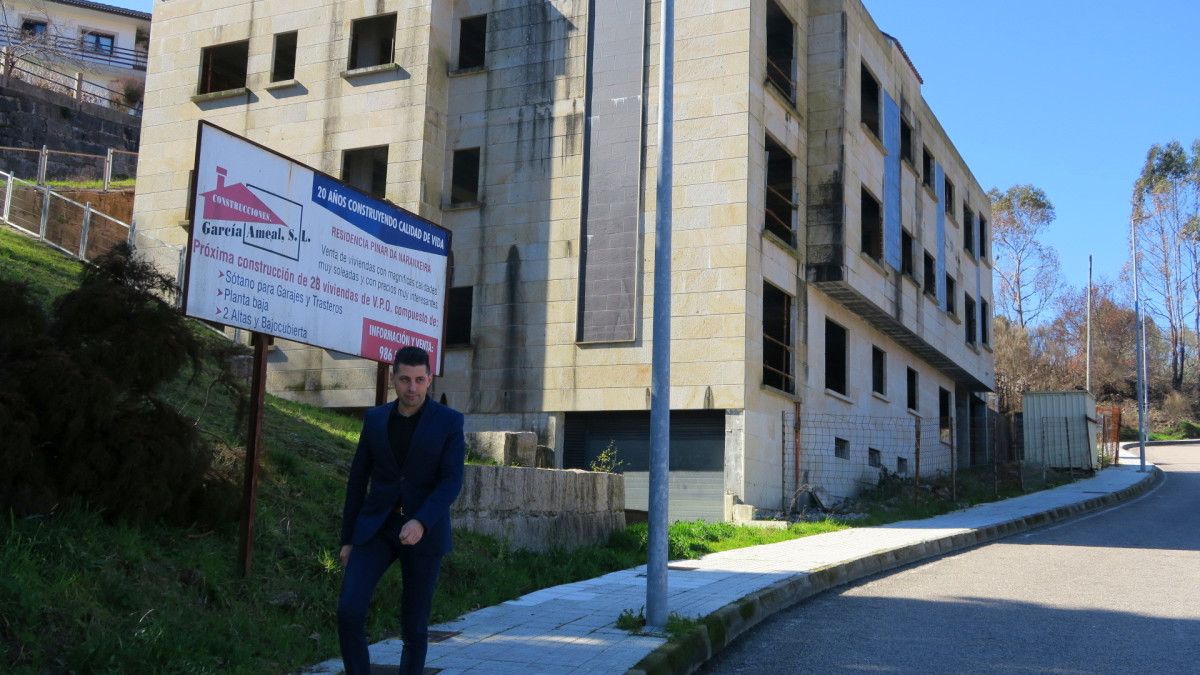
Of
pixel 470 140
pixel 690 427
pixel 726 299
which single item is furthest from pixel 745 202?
pixel 470 140

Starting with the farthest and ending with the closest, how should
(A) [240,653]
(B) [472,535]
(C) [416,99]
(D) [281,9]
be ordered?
1. (D) [281,9]
2. (C) [416,99]
3. (B) [472,535]
4. (A) [240,653]

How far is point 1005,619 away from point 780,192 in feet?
47.6

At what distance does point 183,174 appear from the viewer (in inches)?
938

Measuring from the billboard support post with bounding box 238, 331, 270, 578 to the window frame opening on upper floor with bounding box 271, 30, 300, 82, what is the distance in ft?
56.3

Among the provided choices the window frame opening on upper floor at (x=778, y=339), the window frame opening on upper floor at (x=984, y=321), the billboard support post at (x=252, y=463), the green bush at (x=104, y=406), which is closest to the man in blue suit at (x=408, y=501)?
the billboard support post at (x=252, y=463)

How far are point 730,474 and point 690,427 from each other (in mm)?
1254

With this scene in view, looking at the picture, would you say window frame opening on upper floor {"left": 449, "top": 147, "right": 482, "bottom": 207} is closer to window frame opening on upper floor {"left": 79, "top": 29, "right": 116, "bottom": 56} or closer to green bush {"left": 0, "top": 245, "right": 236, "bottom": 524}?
green bush {"left": 0, "top": 245, "right": 236, "bottom": 524}

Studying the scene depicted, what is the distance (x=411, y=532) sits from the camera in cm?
526

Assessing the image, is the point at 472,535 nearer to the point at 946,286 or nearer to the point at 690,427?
the point at 690,427

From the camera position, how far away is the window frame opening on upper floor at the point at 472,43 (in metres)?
22.7

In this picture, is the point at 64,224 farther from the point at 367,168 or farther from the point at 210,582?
the point at 210,582

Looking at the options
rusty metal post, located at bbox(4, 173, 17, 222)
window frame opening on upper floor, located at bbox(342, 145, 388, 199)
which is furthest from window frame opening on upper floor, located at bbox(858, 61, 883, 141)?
rusty metal post, located at bbox(4, 173, 17, 222)

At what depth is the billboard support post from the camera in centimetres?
739

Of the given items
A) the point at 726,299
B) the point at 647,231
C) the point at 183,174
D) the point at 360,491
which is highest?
the point at 183,174
